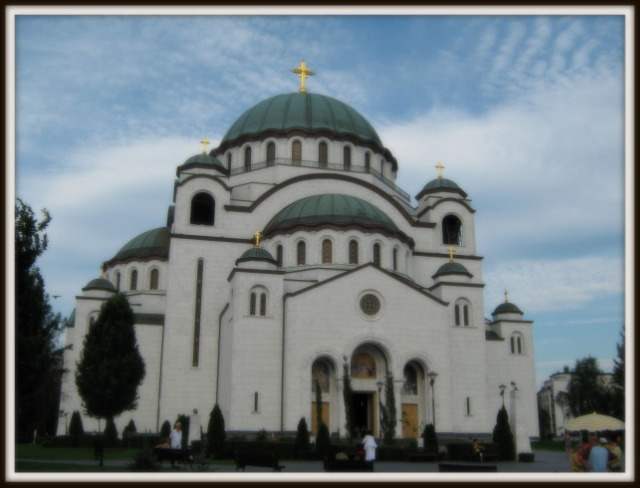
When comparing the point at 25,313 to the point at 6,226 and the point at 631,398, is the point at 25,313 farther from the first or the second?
the point at 631,398

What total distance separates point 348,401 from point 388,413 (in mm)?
1891

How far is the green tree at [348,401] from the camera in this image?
90.3 ft

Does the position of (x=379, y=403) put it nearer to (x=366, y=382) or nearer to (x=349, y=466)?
(x=366, y=382)

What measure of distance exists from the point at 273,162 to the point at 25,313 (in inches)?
927

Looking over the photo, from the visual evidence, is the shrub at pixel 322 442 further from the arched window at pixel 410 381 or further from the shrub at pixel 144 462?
the shrub at pixel 144 462

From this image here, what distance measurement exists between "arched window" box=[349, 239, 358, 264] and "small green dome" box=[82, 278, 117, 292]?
13.9 m

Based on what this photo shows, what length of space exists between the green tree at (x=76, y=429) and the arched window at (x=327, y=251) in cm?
1385

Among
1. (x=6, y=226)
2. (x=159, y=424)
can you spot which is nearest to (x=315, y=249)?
(x=159, y=424)

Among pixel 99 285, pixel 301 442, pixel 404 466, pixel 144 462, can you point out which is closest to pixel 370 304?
pixel 301 442

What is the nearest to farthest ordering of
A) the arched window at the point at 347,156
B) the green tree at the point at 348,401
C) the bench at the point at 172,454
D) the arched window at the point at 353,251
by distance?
the bench at the point at 172,454, the green tree at the point at 348,401, the arched window at the point at 353,251, the arched window at the point at 347,156

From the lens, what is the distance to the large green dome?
39969 mm

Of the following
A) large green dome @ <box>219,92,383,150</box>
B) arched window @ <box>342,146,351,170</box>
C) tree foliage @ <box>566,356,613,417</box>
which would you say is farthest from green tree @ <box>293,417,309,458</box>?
tree foliage @ <box>566,356,613,417</box>

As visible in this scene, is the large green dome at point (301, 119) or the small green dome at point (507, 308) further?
the large green dome at point (301, 119)

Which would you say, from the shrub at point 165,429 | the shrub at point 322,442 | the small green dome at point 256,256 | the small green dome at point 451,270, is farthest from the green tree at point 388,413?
the shrub at point 165,429
